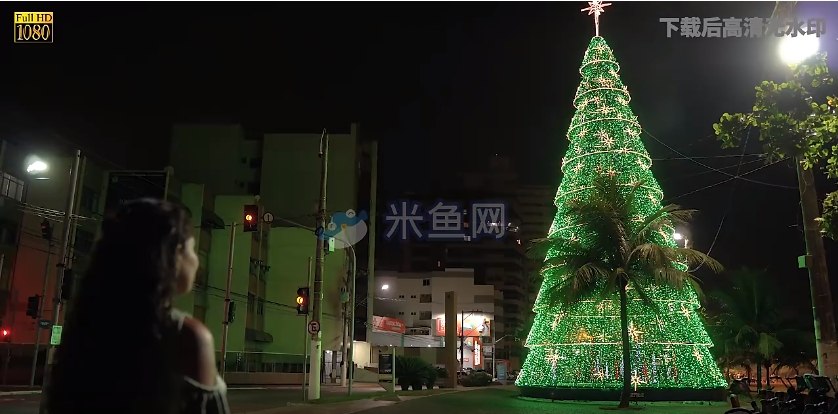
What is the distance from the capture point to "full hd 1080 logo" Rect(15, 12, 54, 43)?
12211mm

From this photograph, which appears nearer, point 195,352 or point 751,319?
point 195,352

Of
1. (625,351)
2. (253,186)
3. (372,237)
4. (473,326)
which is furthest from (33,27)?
(473,326)

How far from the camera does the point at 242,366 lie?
1516 inches

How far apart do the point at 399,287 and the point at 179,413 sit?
76.3 meters

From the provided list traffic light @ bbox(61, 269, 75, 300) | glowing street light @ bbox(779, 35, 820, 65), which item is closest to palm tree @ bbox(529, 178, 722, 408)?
glowing street light @ bbox(779, 35, 820, 65)

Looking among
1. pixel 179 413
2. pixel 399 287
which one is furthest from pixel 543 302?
pixel 399 287

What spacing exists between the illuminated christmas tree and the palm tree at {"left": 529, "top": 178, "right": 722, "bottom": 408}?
1.47ft

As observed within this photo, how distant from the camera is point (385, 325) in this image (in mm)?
60812

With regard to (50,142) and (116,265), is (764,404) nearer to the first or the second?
(116,265)

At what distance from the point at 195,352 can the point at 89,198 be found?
106ft

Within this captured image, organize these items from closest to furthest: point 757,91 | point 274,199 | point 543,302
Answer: point 757,91 → point 543,302 → point 274,199

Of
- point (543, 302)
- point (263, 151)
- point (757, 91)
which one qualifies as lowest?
point (543, 302)
